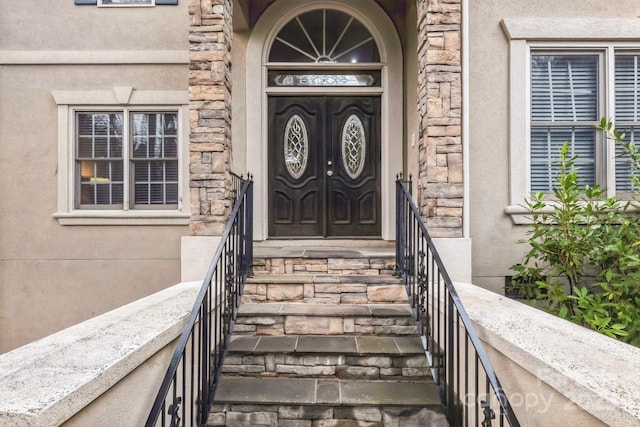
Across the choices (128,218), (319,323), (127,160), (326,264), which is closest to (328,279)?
(326,264)

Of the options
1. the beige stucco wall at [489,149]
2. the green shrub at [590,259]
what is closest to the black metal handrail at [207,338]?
the beige stucco wall at [489,149]

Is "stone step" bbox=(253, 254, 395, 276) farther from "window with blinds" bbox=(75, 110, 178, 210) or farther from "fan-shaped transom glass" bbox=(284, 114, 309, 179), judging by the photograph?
"window with blinds" bbox=(75, 110, 178, 210)

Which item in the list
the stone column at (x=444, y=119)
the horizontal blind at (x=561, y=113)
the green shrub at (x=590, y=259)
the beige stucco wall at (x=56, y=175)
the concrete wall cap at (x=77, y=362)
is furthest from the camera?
the beige stucco wall at (x=56, y=175)

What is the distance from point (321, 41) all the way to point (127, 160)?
2.81 meters

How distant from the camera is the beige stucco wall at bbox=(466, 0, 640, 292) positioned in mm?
3533

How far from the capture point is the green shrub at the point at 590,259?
2.71 metres

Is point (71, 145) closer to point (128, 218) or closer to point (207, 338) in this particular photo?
point (128, 218)

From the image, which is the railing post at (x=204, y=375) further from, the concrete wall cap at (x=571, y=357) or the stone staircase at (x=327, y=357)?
the concrete wall cap at (x=571, y=357)

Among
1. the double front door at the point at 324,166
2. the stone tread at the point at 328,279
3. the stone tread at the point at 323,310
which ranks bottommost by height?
the stone tread at the point at 323,310

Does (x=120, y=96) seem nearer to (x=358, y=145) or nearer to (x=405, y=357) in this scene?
(x=358, y=145)

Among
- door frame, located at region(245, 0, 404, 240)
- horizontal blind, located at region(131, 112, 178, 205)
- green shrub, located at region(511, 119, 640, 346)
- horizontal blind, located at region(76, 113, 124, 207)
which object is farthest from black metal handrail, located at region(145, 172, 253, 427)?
green shrub, located at region(511, 119, 640, 346)

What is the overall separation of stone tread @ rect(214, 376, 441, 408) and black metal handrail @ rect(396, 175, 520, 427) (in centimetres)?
14

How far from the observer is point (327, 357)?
2611 mm

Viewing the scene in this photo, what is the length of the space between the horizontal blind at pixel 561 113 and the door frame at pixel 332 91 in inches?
60.4
